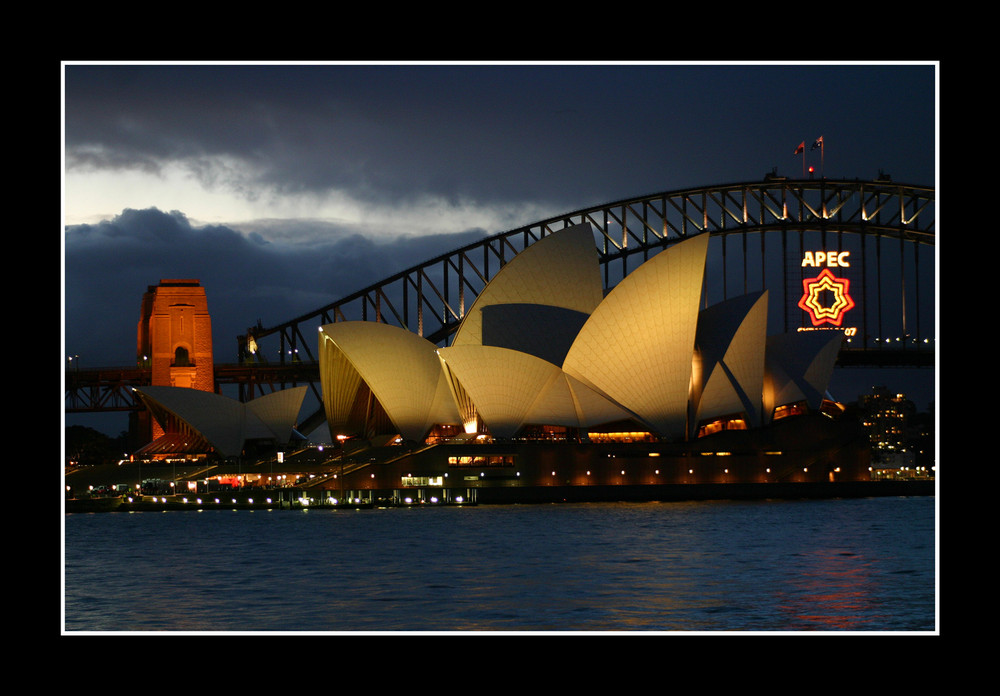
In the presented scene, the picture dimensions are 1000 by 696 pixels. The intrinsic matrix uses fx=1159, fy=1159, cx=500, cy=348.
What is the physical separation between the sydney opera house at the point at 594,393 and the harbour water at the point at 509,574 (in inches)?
515

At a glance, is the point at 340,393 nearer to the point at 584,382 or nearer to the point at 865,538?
the point at 584,382

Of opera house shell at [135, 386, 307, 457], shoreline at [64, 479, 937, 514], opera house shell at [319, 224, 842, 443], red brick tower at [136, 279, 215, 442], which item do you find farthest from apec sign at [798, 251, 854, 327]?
red brick tower at [136, 279, 215, 442]

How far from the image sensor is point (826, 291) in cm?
7781

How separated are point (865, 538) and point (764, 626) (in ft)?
69.4

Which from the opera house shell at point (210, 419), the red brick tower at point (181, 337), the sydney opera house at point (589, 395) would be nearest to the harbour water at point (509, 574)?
the sydney opera house at point (589, 395)

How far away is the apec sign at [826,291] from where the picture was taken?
76875 mm

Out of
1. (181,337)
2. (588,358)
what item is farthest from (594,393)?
(181,337)

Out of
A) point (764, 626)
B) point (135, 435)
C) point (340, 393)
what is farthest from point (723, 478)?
point (135, 435)

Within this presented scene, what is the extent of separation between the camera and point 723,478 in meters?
70.1

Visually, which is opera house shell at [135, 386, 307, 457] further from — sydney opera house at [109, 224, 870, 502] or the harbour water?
the harbour water

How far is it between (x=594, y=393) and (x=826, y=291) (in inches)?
781

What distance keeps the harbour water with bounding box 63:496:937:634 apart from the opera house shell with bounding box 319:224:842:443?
12474 mm

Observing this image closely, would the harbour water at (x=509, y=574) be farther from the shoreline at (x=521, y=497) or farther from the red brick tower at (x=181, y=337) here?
the red brick tower at (x=181, y=337)
